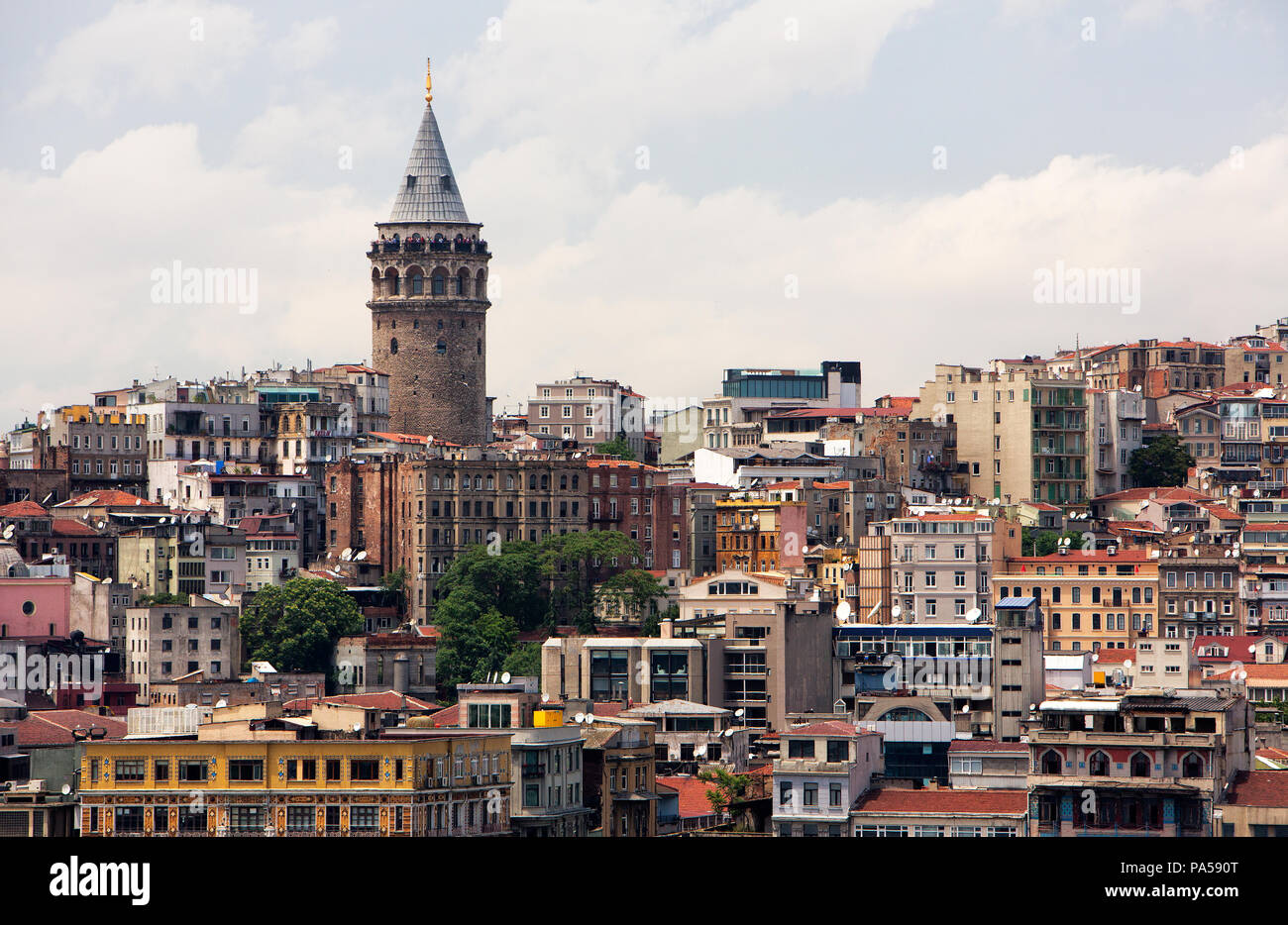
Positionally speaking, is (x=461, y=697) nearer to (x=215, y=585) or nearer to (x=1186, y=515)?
(x=215, y=585)

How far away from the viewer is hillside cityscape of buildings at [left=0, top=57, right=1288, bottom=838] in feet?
178

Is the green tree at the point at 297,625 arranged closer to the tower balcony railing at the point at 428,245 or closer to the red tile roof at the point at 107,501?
the red tile roof at the point at 107,501

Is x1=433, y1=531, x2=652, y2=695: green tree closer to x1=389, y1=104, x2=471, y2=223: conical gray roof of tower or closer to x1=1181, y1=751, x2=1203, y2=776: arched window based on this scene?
x1=389, y1=104, x2=471, y2=223: conical gray roof of tower

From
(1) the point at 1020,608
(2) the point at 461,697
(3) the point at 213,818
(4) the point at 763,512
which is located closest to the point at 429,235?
(4) the point at 763,512

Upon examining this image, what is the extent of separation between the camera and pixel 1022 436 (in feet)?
387

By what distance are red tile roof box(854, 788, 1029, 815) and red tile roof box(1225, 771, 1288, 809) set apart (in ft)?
14.8

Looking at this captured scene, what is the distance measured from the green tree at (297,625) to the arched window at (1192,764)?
153 feet

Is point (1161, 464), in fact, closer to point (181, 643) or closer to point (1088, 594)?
point (1088, 594)

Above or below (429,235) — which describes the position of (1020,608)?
below

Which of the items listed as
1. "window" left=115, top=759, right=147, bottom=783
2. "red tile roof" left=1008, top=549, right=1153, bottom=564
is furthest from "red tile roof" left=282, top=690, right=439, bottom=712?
"red tile roof" left=1008, top=549, right=1153, bottom=564

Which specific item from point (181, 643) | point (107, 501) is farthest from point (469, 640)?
point (107, 501)

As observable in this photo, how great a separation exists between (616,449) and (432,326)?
37.6 feet
